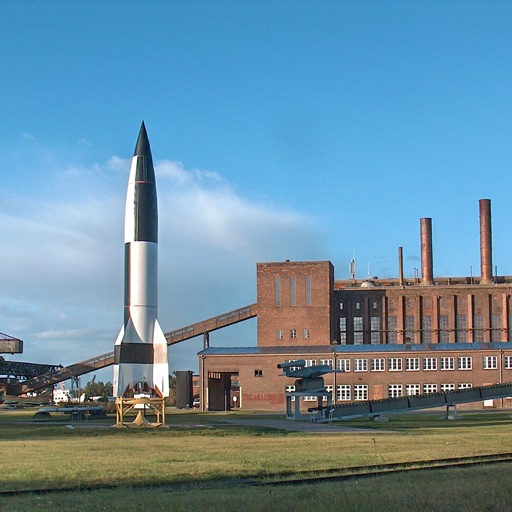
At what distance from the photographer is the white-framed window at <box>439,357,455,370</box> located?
71125 millimetres

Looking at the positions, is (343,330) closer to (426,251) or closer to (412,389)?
(426,251)

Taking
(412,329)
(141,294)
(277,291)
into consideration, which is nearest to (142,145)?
(141,294)

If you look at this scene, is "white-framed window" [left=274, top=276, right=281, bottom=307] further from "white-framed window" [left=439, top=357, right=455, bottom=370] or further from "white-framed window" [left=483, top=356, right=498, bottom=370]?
"white-framed window" [left=483, top=356, right=498, bottom=370]

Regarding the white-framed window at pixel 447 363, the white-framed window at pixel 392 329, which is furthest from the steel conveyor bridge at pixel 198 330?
the white-framed window at pixel 447 363

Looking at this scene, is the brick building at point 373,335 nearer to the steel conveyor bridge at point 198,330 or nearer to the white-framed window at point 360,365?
the white-framed window at point 360,365

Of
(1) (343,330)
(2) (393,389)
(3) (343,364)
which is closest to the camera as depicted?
(2) (393,389)

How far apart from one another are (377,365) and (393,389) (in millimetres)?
2372

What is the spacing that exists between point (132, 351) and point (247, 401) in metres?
32.1

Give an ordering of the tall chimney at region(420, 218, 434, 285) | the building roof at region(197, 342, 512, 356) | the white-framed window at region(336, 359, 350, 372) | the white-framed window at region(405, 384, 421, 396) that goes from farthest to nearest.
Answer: the tall chimney at region(420, 218, 434, 285) < the white-framed window at region(336, 359, 350, 372) < the building roof at region(197, 342, 512, 356) < the white-framed window at region(405, 384, 421, 396)

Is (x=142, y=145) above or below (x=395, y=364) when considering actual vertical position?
above

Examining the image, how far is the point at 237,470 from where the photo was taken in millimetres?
20375

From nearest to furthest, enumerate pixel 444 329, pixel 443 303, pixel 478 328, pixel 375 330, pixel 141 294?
pixel 141 294, pixel 478 328, pixel 444 329, pixel 443 303, pixel 375 330

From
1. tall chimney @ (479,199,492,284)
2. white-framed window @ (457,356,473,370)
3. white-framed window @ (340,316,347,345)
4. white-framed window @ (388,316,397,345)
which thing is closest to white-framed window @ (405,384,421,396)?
white-framed window @ (457,356,473,370)

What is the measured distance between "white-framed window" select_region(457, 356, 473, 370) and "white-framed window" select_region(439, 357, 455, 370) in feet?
1.58
